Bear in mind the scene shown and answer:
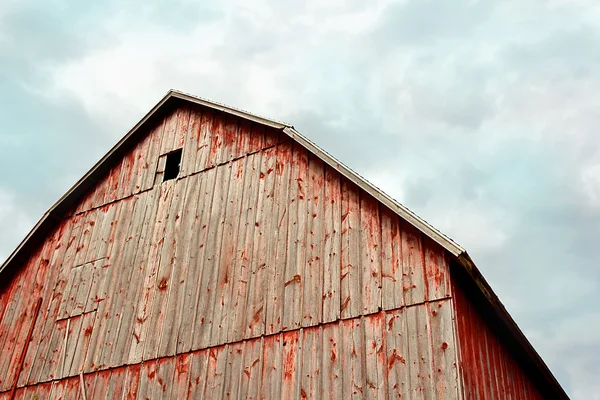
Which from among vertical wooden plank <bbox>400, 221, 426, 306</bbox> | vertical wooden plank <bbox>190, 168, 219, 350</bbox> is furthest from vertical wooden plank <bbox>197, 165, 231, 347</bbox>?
vertical wooden plank <bbox>400, 221, 426, 306</bbox>

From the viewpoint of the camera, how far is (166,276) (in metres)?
11.7

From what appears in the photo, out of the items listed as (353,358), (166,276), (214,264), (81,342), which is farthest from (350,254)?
(81,342)

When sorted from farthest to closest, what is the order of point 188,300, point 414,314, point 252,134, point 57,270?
point 57,270 < point 252,134 < point 188,300 < point 414,314

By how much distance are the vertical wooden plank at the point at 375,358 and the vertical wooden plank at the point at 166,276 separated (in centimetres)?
393

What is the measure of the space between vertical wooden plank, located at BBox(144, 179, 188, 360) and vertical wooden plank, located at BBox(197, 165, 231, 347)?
74 cm

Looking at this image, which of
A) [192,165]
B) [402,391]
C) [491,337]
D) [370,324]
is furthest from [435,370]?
[192,165]

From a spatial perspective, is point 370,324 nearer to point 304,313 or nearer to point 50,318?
point 304,313

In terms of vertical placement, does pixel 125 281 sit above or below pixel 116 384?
above

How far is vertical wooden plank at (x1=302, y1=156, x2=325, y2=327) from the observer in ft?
31.0

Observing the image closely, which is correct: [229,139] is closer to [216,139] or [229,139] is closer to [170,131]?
[216,139]

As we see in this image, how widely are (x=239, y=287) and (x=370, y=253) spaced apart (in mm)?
2464

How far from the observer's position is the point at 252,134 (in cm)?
1235

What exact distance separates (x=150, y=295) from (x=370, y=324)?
4739mm

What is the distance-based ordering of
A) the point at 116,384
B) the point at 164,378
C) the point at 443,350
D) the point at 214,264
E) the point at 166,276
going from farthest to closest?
the point at 166,276
the point at 214,264
the point at 116,384
the point at 164,378
the point at 443,350
